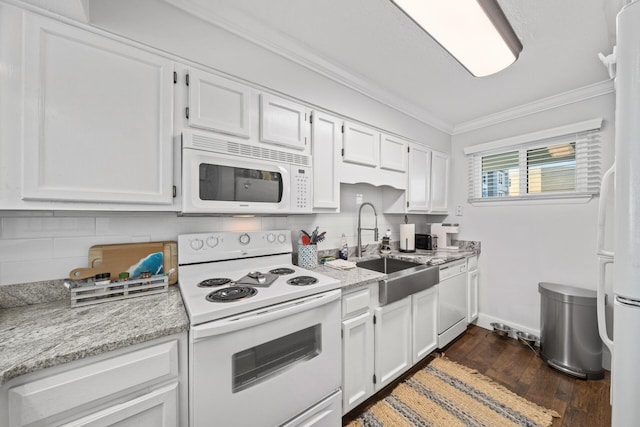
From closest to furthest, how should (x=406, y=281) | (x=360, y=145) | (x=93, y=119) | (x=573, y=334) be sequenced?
(x=93, y=119) → (x=406, y=281) → (x=573, y=334) → (x=360, y=145)

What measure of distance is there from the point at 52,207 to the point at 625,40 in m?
2.19

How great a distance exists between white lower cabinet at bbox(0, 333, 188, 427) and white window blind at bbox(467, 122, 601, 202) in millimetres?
3346

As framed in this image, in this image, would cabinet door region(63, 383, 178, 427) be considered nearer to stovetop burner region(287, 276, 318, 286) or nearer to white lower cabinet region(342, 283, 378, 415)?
stovetop burner region(287, 276, 318, 286)

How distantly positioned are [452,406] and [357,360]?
81 centimetres

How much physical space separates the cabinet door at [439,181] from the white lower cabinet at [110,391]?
2811mm

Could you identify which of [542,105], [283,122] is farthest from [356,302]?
[542,105]

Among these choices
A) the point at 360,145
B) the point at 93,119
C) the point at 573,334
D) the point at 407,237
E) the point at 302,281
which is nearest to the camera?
the point at 93,119

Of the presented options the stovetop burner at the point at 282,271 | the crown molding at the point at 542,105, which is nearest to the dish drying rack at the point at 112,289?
the stovetop burner at the point at 282,271

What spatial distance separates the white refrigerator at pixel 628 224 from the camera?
711mm

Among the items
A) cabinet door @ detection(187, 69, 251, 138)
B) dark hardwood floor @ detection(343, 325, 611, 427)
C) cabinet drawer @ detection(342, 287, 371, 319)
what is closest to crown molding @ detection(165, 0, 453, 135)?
cabinet door @ detection(187, 69, 251, 138)

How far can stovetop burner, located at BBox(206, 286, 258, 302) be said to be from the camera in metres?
1.08

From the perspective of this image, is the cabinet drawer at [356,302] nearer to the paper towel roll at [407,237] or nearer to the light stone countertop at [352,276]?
the light stone countertop at [352,276]

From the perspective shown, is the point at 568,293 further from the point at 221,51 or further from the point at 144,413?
the point at 221,51

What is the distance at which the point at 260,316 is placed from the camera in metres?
1.04
